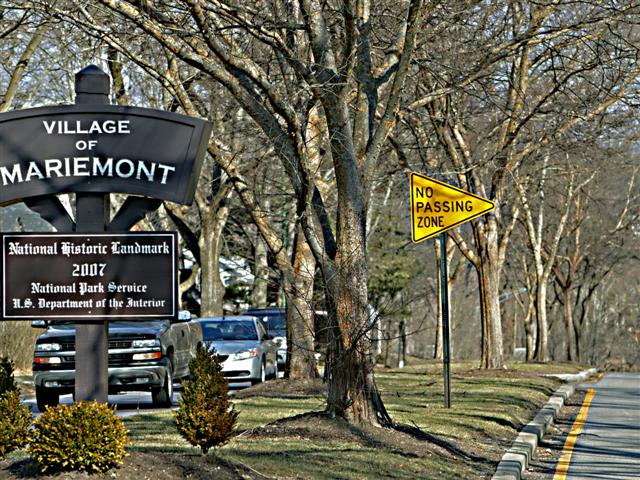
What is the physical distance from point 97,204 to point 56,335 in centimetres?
924

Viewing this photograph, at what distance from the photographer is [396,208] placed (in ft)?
151

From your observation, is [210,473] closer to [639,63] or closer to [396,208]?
[639,63]

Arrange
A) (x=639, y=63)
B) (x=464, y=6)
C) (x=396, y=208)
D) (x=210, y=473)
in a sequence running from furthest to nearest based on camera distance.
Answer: (x=396, y=208), (x=639, y=63), (x=464, y=6), (x=210, y=473)

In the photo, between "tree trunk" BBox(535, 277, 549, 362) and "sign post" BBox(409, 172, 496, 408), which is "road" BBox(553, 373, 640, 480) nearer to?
"sign post" BBox(409, 172, 496, 408)

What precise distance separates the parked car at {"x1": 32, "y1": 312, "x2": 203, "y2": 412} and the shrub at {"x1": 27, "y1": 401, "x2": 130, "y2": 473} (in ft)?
30.8

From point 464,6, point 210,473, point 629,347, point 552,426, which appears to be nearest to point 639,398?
point 552,426

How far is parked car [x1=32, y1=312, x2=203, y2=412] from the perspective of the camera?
1775cm

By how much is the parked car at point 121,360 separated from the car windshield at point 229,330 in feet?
17.1

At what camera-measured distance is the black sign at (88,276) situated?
8.95m

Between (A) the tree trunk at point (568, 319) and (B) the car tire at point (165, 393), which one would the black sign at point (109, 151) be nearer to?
(B) the car tire at point (165, 393)

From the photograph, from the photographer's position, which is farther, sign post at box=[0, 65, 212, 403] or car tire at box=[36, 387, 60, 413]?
car tire at box=[36, 387, 60, 413]

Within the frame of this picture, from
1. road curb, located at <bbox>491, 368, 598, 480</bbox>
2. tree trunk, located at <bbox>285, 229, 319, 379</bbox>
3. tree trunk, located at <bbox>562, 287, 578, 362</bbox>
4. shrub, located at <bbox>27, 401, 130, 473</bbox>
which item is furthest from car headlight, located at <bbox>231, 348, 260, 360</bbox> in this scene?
tree trunk, located at <bbox>562, 287, 578, 362</bbox>

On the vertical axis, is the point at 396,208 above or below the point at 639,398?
above

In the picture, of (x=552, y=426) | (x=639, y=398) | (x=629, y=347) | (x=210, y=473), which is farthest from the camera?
(x=629, y=347)
